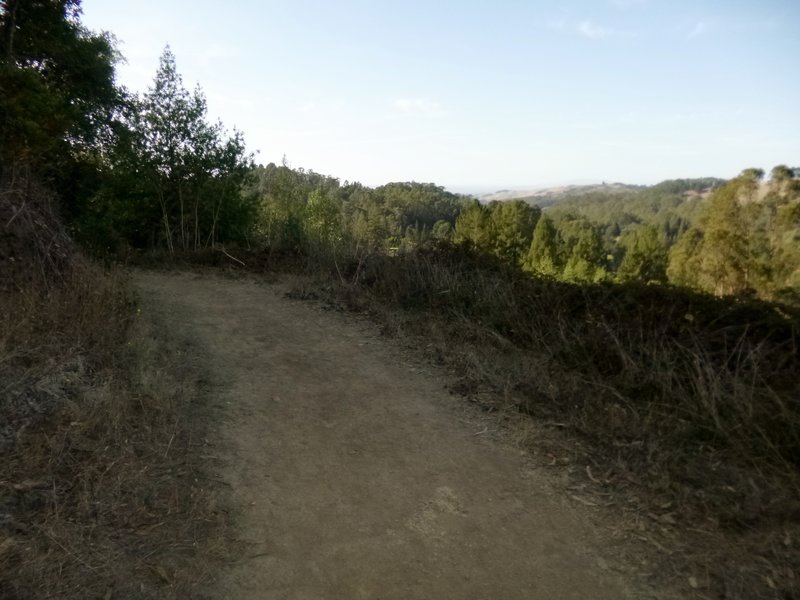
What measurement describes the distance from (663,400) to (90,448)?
4478mm

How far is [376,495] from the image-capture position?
3221mm

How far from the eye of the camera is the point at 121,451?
10.6ft

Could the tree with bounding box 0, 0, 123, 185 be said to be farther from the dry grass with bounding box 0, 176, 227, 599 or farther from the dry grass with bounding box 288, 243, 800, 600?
the dry grass with bounding box 288, 243, 800, 600

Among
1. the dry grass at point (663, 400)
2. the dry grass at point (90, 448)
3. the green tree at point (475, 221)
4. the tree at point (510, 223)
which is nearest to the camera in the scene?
the dry grass at point (90, 448)

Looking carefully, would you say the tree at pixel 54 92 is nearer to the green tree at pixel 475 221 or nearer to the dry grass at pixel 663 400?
the dry grass at pixel 663 400

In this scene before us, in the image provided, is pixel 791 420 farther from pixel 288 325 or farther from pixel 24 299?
pixel 24 299

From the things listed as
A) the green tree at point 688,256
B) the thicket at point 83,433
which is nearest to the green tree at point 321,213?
the thicket at point 83,433

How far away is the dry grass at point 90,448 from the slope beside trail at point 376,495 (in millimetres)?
281

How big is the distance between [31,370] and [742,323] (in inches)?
240

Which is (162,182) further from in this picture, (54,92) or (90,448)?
(90,448)

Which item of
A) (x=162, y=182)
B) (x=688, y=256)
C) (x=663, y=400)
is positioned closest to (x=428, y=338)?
(x=663, y=400)

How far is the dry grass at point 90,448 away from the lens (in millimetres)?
2373

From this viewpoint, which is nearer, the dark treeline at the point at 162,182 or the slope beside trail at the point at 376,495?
the slope beside trail at the point at 376,495


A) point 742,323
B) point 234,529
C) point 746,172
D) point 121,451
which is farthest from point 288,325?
point 746,172
